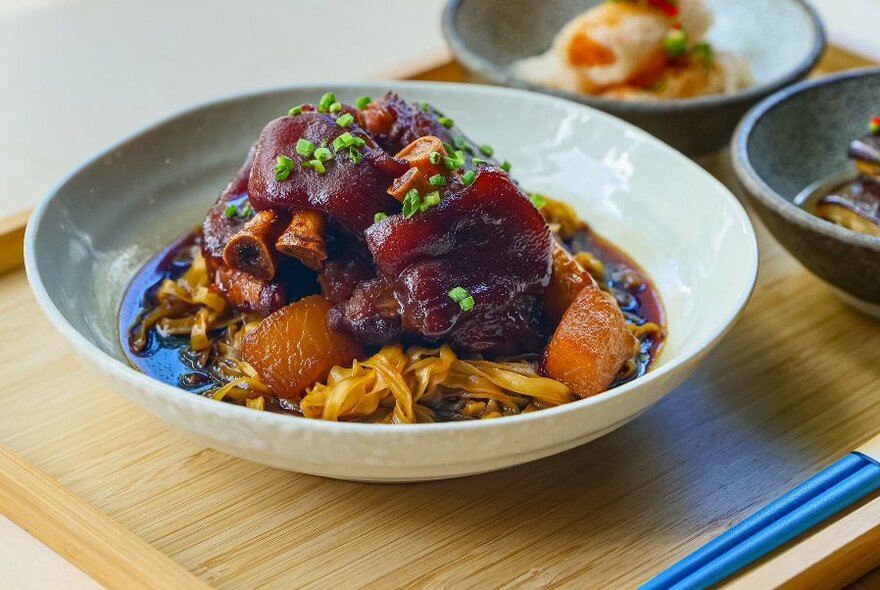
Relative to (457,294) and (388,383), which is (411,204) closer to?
(457,294)

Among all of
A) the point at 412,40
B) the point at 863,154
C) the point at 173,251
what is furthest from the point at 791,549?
the point at 412,40

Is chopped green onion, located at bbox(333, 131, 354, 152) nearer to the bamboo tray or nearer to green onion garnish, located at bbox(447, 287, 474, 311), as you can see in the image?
green onion garnish, located at bbox(447, 287, 474, 311)

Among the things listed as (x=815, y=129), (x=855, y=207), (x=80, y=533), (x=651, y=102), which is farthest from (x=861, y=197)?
(x=80, y=533)

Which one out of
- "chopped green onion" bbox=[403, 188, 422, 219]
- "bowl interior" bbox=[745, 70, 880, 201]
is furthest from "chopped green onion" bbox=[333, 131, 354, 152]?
"bowl interior" bbox=[745, 70, 880, 201]

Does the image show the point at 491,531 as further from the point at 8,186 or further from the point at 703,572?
the point at 8,186

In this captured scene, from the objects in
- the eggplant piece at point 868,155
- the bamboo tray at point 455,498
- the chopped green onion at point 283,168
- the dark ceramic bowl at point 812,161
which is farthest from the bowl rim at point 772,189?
the chopped green onion at point 283,168

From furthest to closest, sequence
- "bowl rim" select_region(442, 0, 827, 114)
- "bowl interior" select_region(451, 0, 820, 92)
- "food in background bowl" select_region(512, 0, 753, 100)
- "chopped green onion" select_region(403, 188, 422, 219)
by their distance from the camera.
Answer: "bowl interior" select_region(451, 0, 820, 92), "food in background bowl" select_region(512, 0, 753, 100), "bowl rim" select_region(442, 0, 827, 114), "chopped green onion" select_region(403, 188, 422, 219)
